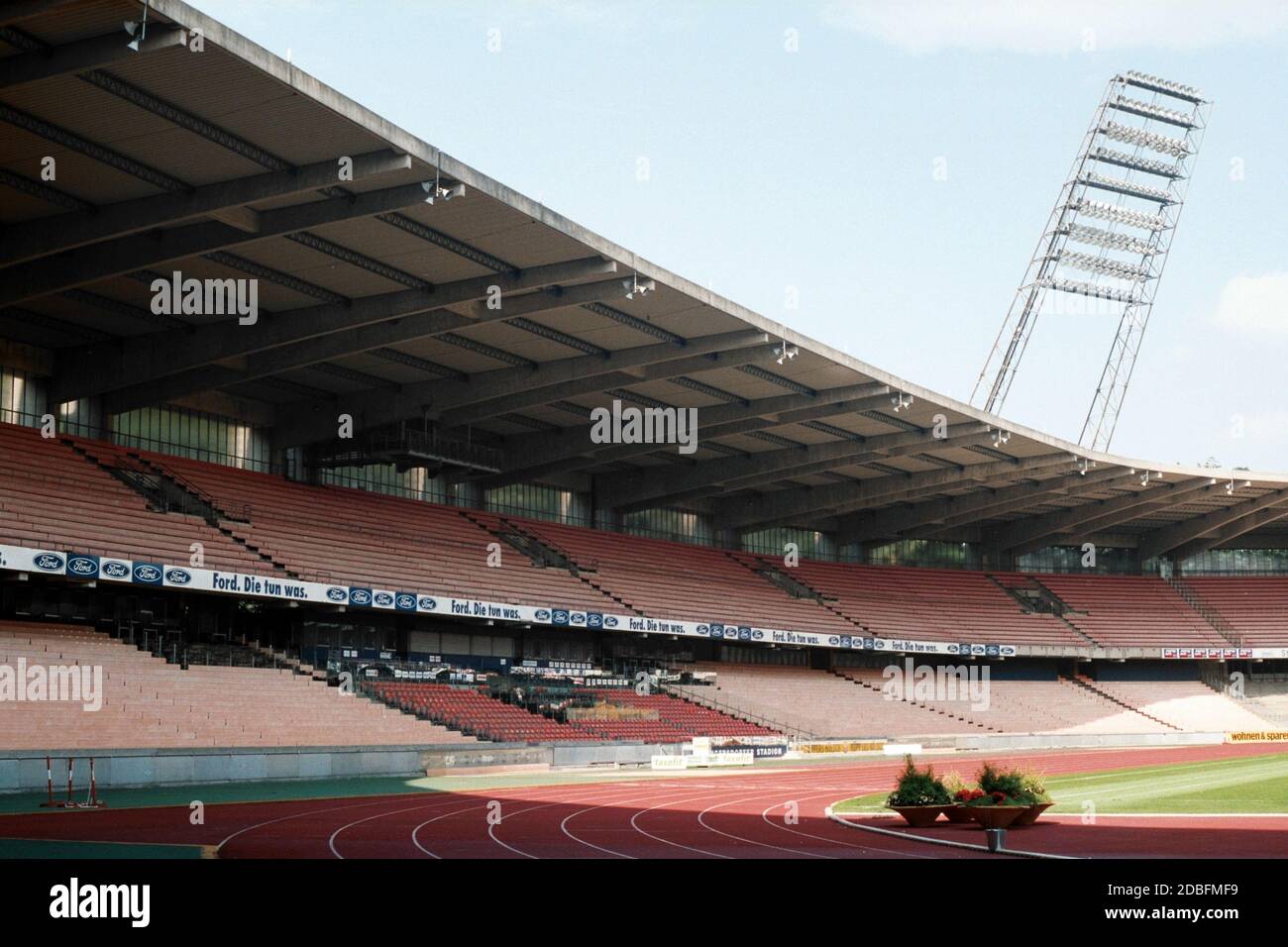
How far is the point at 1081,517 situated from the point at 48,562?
51707 millimetres

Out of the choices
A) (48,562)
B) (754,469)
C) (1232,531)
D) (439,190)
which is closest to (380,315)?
(439,190)

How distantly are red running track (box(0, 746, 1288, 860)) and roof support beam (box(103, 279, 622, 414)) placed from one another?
12.5m

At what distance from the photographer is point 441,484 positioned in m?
51.9

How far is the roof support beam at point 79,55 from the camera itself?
21219 millimetres

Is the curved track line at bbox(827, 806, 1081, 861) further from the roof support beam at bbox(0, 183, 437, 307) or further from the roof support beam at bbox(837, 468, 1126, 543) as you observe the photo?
the roof support beam at bbox(837, 468, 1126, 543)

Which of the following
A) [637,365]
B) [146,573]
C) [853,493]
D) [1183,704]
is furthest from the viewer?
[1183,704]

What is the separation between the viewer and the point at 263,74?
2320 cm

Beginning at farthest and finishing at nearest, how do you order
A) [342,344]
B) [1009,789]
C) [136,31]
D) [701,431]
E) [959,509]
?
[959,509]
[701,431]
[342,344]
[136,31]
[1009,789]

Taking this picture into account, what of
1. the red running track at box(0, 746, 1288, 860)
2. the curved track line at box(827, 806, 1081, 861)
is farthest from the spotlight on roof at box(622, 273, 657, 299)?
the curved track line at box(827, 806, 1081, 861)

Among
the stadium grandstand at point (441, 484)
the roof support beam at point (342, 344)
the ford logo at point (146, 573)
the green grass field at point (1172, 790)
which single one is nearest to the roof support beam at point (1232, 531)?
the stadium grandstand at point (441, 484)

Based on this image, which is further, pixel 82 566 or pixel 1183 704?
pixel 1183 704

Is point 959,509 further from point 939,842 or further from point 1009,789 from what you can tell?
point 939,842
